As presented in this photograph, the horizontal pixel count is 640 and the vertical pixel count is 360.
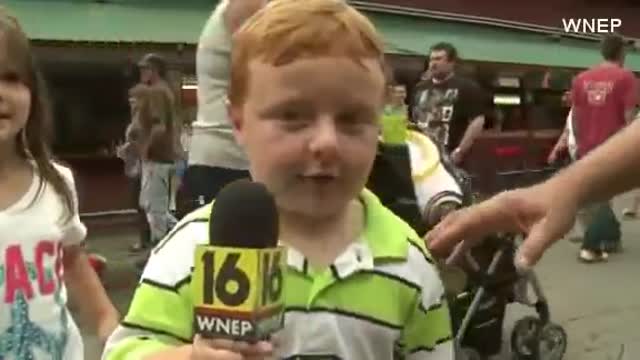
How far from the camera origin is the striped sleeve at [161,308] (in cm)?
182

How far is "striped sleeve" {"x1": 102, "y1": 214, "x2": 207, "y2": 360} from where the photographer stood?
1823 mm

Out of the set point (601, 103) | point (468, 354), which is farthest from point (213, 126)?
point (601, 103)

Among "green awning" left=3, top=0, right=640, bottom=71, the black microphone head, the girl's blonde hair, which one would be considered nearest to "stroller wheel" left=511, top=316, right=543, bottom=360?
"green awning" left=3, top=0, right=640, bottom=71

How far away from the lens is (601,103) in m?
9.51

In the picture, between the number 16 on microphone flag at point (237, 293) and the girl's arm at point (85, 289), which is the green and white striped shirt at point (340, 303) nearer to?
the number 16 on microphone flag at point (237, 293)

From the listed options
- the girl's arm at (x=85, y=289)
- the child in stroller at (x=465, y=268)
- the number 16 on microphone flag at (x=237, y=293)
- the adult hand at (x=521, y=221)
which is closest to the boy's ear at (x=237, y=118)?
the adult hand at (x=521, y=221)

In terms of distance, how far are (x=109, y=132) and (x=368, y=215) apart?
11.7 metres

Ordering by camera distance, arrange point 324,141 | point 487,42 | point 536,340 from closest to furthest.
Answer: point 324,141 → point 536,340 → point 487,42

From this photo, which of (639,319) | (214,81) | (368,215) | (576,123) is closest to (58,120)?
(576,123)

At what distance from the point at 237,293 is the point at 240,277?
0.06ft

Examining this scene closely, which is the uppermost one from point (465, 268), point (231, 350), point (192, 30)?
point (192, 30)

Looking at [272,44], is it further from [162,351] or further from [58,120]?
[58,120]

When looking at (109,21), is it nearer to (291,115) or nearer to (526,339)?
(526,339)

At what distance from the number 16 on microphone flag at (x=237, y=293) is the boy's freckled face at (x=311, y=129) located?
0.42 meters
